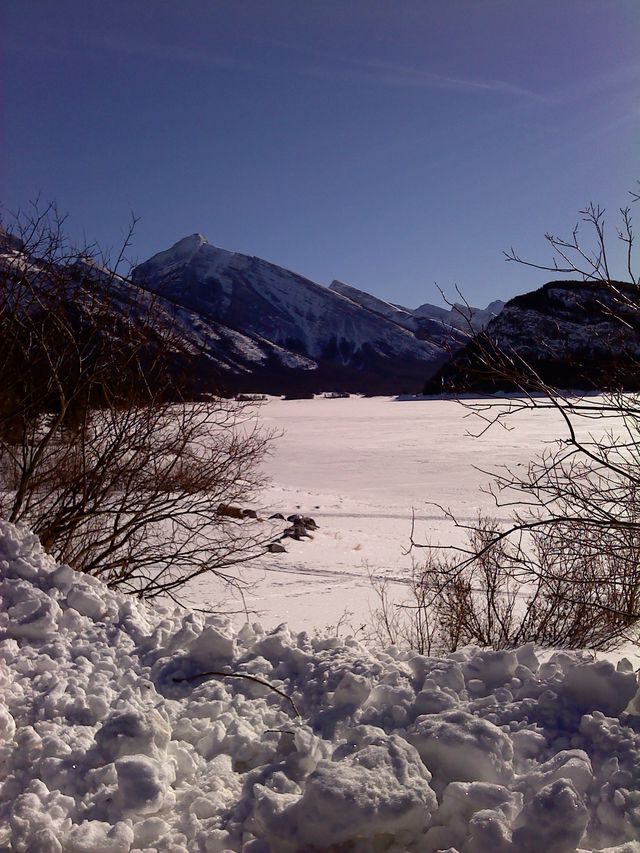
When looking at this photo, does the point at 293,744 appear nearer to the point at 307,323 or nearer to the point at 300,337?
the point at 300,337

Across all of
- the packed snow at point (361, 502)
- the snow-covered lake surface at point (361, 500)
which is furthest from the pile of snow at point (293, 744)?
the snow-covered lake surface at point (361, 500)

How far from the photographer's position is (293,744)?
289cm

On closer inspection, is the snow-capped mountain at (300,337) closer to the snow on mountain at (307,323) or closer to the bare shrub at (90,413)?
the snow on mountain at (307,323)

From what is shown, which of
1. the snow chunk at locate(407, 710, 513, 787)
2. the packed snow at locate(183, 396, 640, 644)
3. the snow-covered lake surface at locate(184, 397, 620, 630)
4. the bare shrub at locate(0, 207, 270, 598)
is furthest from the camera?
the snow-covered lake surface at locate(184, 397, 620, 630)

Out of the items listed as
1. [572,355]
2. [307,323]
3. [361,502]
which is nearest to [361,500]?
[361,502]

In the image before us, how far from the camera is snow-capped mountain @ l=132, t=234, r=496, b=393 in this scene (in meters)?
120

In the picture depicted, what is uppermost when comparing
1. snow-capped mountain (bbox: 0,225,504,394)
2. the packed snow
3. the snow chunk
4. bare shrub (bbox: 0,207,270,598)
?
snow-capped mountain (bbox: 0,225,504,394)

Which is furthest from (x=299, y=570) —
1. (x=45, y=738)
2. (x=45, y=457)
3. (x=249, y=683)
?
(x=45, y=738)

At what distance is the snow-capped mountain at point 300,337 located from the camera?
120 meters

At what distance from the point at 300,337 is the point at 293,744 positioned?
537 ft

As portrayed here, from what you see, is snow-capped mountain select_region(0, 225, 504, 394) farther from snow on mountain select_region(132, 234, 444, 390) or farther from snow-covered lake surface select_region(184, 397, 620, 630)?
snow-covered lake surface select_region(184, 397, 620, 630)

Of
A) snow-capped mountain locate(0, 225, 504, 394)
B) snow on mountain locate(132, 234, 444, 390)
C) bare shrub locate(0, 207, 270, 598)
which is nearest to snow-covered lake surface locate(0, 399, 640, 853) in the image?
bare shrub locate(0, 207, 270, 598)

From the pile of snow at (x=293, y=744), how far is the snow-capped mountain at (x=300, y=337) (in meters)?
97.8

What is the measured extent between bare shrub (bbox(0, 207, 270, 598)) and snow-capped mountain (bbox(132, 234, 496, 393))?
9326cm
